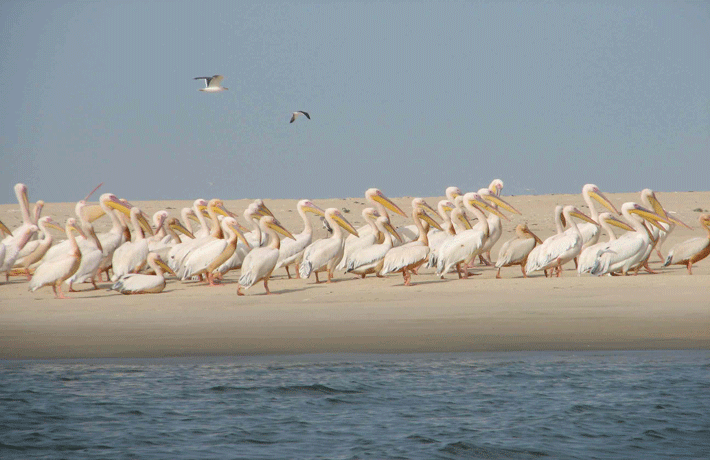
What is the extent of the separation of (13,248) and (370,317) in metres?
5.78

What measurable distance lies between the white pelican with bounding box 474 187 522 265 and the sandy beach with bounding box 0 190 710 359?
1.98ft

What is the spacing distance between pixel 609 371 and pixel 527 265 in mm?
4775

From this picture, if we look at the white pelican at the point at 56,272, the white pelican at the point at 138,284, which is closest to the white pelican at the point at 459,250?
the white pelican at the point at 138,284

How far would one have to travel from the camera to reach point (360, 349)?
6656mm

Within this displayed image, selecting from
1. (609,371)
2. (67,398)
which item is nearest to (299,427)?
(67,398)

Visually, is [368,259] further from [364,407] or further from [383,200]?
[364,407]

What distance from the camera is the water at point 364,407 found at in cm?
475

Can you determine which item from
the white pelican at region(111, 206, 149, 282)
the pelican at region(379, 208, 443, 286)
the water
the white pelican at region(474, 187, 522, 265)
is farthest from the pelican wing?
the water

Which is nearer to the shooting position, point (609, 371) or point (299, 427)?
point (299, 427)

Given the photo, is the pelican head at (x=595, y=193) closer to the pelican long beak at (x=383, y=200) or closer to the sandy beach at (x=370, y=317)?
the sandy beach at (x=370, y=317)

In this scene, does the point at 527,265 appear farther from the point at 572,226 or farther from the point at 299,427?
the point at 299,427

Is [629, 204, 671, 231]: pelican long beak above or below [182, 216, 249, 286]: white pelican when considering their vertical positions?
above

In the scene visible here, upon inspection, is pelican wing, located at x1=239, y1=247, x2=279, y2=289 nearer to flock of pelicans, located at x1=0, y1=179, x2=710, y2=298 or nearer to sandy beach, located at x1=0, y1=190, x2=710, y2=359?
flock of pelicans, located at x1=0, y1=179, x2=710, y2=298

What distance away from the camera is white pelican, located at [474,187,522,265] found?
38.3 feet
